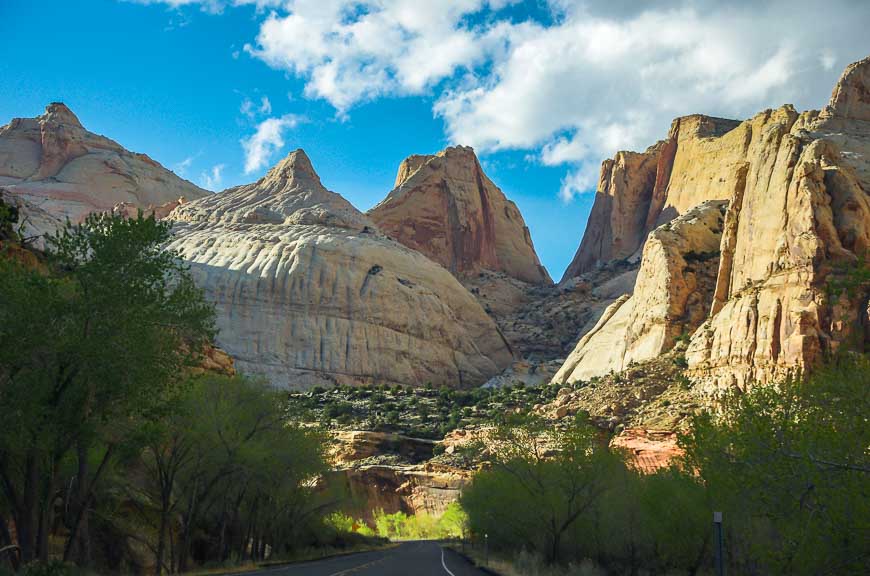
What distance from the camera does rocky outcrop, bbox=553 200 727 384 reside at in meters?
80.8

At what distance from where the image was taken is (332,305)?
120 m

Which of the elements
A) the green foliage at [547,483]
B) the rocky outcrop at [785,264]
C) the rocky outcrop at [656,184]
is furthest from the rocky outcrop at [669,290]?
the rocky outcrop at [656,184]

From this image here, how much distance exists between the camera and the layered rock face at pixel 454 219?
17488 cm

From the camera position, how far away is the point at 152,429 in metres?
22.7

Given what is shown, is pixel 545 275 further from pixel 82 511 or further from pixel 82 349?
pixel 82 349

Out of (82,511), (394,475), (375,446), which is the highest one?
(375,446)

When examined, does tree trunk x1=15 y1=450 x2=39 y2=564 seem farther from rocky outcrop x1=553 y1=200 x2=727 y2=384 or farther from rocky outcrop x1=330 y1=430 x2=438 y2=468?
rocky outcrop x1=553 y1=200 x2=727 y2=384

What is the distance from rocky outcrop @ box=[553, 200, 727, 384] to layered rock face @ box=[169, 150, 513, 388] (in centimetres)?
3181

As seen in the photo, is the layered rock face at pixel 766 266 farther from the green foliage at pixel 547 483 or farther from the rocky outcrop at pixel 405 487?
the rocky outcrop at pixel 405 487

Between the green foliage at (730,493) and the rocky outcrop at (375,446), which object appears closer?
the green foliage at (730,493)

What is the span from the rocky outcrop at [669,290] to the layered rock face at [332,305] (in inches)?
1252

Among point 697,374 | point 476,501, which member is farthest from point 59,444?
Answer: point 697,374

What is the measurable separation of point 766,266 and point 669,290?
1834cm

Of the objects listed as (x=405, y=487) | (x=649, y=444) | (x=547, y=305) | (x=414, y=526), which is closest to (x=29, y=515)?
(x=649, y=444)
